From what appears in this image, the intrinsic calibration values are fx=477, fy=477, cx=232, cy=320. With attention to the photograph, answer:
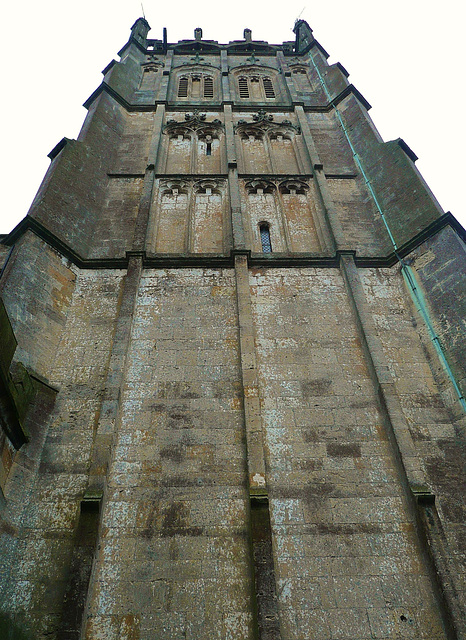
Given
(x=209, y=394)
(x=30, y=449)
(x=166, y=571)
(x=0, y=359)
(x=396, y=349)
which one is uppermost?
(x=396, y=349)

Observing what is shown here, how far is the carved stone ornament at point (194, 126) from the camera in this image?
15672 millimetres

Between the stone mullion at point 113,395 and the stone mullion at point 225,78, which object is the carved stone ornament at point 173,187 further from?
the stone mullion at point 225,78

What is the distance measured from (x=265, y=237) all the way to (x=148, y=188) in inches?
133

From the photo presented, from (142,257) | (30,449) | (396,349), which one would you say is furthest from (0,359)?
(396,349)

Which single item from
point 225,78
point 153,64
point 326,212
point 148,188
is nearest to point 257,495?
point 326,212

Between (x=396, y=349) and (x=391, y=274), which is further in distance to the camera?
(x=391, y=274)

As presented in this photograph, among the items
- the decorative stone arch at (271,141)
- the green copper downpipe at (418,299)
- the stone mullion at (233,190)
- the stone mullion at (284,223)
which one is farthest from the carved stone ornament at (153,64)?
the green copper downpipe at (418,299)

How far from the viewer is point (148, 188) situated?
12.4 meters

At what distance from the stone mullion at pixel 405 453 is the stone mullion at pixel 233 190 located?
2577mm

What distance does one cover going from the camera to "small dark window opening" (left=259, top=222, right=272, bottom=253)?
446 inches

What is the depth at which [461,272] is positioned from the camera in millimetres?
9047

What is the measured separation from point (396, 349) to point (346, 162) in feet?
24.3

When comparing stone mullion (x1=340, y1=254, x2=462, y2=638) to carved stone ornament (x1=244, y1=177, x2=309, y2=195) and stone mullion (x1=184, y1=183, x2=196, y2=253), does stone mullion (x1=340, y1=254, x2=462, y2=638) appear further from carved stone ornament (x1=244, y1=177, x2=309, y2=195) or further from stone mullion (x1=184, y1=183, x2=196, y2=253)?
carved stone ornament (x1=244, y1=177, x2=309, y2=195)

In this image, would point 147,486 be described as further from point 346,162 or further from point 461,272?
point 346,162
